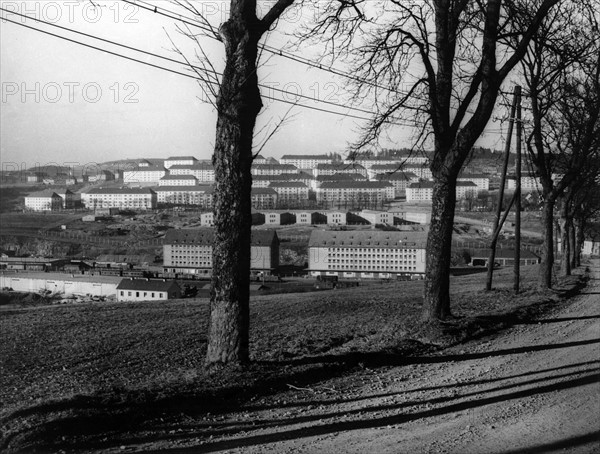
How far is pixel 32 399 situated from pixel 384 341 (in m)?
4.68

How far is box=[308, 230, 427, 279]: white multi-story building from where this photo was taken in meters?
37.0

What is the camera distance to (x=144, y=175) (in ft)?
205

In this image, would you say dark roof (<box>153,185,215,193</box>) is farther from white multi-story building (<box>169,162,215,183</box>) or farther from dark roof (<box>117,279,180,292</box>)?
dark roof (<box>117,279,180,292</box>)

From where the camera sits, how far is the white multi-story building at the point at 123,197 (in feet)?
154

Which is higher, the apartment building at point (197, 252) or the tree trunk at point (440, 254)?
the tree trunk at point (440, 254)

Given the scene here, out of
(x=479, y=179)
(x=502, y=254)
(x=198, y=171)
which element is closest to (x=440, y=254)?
(x=198, y=171)

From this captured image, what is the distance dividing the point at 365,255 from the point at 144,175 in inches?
1332

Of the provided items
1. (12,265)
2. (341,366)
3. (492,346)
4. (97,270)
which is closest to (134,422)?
(341,366)

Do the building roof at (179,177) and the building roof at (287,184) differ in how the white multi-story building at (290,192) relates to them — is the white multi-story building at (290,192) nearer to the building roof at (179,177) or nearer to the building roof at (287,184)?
the building roof at (287,184)

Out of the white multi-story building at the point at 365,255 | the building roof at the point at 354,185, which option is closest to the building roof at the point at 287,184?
the building roof at the point at 354,185

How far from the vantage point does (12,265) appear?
24766 mm

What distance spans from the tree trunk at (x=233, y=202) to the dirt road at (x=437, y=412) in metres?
0.98

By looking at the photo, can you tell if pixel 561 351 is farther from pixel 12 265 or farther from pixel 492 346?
pixel 12 265

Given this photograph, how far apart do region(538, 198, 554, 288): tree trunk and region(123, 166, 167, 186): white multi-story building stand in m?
47.1
